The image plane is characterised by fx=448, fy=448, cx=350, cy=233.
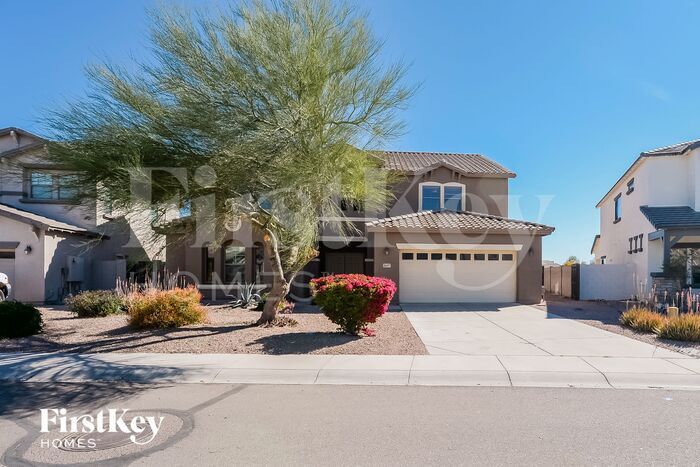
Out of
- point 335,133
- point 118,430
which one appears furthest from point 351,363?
point 335,133

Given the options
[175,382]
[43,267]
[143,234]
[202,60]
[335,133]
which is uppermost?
[202,60]

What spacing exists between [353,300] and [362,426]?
477 centimetres

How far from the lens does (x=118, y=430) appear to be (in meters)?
5.16

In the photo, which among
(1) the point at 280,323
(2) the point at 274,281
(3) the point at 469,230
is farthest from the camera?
(3) the point at 469,230

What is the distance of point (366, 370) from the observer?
7.65 meters

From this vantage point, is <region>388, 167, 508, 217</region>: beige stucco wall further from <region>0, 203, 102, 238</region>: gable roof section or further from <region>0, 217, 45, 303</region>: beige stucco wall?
<region>0, 217, 45, 303</region>: beige stucco wall

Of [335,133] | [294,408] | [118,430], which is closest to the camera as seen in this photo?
[118,430]

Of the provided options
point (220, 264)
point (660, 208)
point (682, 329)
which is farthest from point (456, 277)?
point (660, 208)

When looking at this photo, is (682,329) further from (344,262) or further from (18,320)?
(18,320)

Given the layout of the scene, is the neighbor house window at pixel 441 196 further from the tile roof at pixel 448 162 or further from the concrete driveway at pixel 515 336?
the concrete driveway at pixel 515 336

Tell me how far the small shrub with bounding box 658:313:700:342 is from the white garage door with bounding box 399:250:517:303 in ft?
23.8

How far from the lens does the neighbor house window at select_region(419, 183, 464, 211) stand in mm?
20844

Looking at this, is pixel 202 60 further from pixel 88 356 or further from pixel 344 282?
pixel 88 356

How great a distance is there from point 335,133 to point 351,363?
4.58 meters
